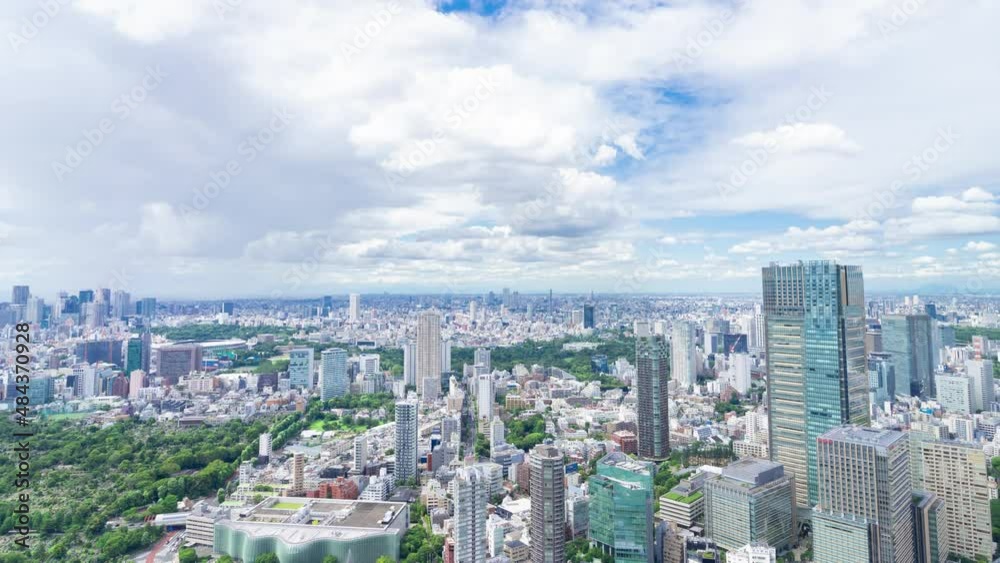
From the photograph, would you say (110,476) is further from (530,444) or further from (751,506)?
(751,506)

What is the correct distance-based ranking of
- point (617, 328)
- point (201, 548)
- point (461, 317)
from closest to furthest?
point (201, 548), point (617, 328), point (461, 317)

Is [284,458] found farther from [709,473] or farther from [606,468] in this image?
[709,473]

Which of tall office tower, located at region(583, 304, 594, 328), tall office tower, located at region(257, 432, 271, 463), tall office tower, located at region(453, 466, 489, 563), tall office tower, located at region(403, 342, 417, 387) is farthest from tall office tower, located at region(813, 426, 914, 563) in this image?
tall office tower, located at region(583, 304, 594, 328)

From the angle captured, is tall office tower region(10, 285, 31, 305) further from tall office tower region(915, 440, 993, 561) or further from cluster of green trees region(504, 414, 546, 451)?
tall office tower region(915, 440, 993, 561)

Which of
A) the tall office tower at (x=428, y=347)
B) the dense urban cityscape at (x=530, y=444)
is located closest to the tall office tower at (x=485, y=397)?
the dense urban cityscape at (x=530, y=444)

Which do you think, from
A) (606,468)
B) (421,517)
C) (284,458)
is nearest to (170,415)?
(284,458)

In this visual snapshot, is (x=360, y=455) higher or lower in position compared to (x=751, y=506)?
lower

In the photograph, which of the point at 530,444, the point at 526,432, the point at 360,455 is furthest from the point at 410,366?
the point at 360,455
